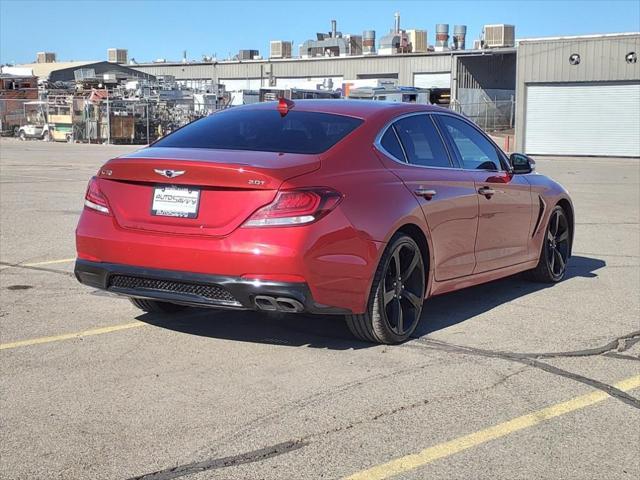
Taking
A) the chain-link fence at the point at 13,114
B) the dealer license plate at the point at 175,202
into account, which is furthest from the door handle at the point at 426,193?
the chain-link fence at the point at 13,114

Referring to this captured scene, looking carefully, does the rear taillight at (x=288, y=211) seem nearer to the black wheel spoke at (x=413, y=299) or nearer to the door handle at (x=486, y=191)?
the black wheel spoke at (x=413, y=299)

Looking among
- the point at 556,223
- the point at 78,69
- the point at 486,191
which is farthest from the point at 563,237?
the point at 78,69

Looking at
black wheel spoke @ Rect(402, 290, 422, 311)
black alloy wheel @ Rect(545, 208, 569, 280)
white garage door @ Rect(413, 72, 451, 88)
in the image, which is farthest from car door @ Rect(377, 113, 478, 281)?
white garage door @ Rect(413, 72, 451, 88)

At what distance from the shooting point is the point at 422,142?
6512 mm

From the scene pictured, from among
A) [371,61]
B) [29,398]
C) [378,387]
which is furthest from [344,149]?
[371,61]

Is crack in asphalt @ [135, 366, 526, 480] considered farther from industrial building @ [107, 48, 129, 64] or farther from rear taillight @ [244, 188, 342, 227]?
industrial building @ [107, 48, 129, 64]

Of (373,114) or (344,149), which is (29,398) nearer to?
(344,149)

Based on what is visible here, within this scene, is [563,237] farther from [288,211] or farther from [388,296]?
[288,211]

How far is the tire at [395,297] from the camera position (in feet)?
18.5

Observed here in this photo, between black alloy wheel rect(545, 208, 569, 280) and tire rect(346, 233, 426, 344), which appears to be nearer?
tire rect(346, 233, 426, 344)

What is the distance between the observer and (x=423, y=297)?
243 inches

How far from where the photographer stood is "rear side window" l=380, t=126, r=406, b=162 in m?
6.06

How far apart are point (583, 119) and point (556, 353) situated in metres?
40.0

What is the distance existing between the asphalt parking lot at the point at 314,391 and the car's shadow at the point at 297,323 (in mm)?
22
